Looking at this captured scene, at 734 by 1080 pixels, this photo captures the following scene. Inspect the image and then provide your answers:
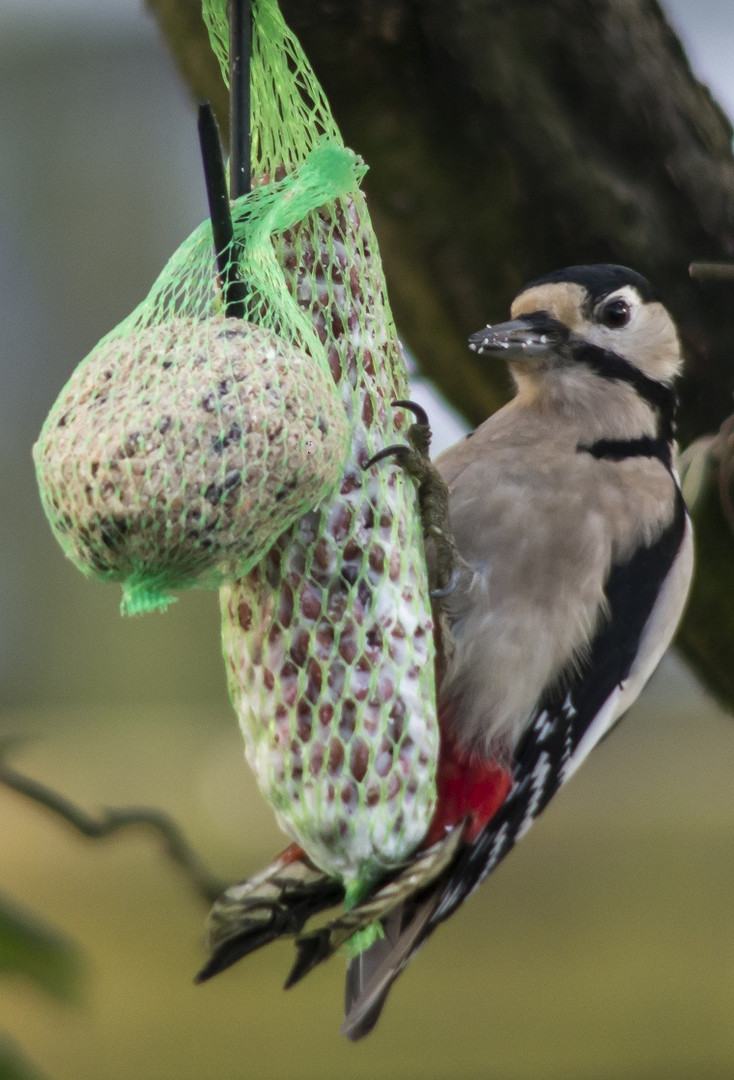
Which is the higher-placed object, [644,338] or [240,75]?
[240,75]

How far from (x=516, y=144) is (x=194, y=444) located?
2.51ft

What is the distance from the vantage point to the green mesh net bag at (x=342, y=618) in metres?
1.05

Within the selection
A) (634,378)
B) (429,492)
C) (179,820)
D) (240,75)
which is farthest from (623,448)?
(179,820)

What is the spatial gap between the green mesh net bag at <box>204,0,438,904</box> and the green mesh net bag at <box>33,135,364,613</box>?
0.33 ft

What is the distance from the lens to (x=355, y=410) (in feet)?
3.54

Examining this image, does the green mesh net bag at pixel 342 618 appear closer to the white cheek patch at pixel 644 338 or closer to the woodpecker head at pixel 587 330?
the woodpecker head at pixel 587 330

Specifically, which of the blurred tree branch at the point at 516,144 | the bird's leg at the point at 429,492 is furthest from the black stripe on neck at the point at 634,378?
the bird's leg at the point at 429,492

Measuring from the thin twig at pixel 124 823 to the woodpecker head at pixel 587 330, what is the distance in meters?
0.59

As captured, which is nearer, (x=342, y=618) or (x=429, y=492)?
(x=342, y=618)

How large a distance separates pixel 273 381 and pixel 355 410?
19 centimetres

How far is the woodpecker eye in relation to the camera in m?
1.34

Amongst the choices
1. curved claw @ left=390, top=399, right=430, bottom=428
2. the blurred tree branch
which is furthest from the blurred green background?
curved claw @ left=390, top=399, right=430, bottom=428

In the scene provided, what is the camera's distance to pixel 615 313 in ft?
4.45

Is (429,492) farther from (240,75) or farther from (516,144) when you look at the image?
(516,144)
